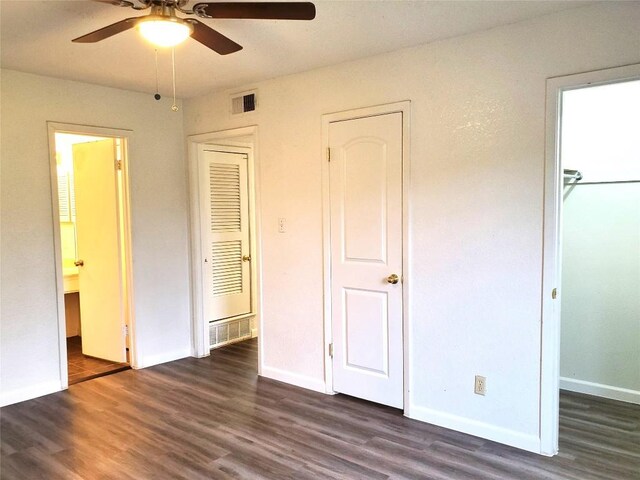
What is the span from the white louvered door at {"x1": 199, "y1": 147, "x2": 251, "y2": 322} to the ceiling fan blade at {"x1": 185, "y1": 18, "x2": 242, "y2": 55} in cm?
238

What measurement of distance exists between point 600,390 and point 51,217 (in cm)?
443

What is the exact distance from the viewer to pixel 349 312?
11.8ft

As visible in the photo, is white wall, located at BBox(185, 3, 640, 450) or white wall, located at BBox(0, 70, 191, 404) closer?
white wall, located at BBox(185, 3, 640, 450)

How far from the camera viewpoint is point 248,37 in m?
2.90

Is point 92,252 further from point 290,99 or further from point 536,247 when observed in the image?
point 536,247

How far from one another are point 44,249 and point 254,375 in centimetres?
200

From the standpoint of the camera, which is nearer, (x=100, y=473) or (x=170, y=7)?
(x=170, y=7)

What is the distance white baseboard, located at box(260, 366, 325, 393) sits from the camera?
380cm

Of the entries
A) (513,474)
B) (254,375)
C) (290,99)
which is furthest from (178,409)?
(290,99)

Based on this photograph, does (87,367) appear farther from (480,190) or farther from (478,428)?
(480,190)

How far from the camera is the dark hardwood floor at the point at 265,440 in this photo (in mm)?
2631

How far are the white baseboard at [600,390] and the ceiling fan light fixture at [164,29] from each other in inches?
142

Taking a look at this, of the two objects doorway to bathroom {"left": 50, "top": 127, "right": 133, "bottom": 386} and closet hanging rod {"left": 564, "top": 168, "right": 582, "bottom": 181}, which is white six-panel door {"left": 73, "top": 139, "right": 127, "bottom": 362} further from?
closet hanging rod {"left": 564, "top": 168, "right": 582, "bottom": 181}

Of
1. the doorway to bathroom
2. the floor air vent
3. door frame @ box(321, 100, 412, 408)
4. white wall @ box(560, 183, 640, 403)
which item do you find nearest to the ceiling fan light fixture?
door frame @ box(321, 100, 412, 408)
